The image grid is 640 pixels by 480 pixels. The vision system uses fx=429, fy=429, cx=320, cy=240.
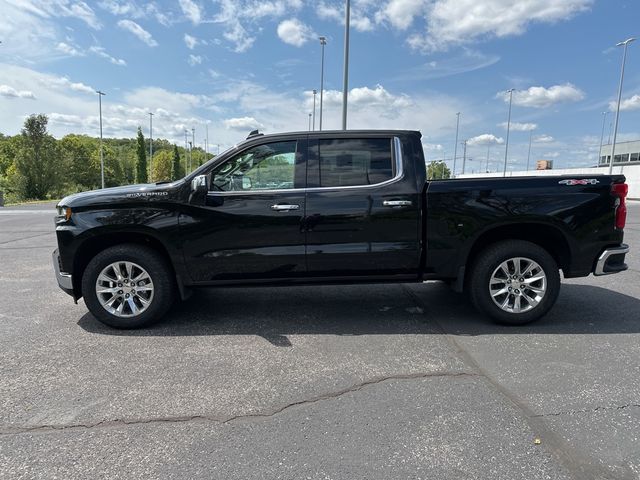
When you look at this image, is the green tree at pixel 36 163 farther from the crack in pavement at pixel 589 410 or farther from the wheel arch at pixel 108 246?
the crack in pavement at pixel 589 410

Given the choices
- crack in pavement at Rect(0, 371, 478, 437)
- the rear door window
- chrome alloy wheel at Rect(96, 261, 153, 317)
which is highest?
the rear door window

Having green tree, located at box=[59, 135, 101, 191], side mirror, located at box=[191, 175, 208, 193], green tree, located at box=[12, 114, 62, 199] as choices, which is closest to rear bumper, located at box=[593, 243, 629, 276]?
side mirror, located at box=[191, 175, 208, 193]

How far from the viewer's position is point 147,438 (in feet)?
8.48

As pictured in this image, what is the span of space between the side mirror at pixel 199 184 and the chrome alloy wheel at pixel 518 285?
302 centimetres

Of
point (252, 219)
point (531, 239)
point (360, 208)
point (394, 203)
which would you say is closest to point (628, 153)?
point (531, 239)

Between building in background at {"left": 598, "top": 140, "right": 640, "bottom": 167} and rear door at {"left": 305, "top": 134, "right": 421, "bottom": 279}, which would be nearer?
rear door at {"left": 305, "top": 134, "right": 421, "bottom": 279}

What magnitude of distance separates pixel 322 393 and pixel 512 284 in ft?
7.97

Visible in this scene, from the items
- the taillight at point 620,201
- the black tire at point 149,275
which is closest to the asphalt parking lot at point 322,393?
the black tire at point 149,275

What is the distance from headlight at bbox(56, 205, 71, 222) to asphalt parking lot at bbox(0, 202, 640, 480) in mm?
1136

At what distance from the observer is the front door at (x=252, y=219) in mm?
→ 4238

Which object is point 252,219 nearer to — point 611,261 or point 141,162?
point 611,261

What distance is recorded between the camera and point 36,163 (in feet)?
149

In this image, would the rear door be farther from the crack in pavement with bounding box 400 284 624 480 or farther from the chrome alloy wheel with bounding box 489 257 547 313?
the crack in pavement with bounding box 400 284 624 480

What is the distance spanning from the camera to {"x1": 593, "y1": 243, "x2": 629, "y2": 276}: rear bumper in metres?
4.38
